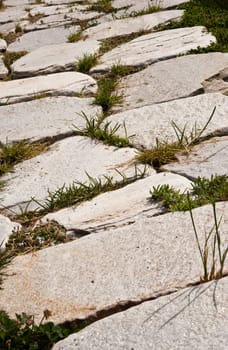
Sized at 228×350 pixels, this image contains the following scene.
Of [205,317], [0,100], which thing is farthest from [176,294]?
[0,100]

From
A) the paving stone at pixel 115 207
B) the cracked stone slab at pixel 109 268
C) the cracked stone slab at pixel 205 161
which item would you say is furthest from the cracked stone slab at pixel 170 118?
the cracked stone slab at pixel 109 268

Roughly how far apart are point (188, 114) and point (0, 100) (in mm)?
1157

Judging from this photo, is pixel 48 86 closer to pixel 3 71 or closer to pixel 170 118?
pixel 3 71

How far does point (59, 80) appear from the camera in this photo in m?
3.48

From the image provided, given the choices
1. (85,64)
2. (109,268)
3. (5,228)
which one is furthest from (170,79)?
(109,268)

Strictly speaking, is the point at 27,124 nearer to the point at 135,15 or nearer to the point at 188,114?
the point at 188,114

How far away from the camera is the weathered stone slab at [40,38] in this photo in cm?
448

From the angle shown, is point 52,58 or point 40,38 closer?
point 52,58

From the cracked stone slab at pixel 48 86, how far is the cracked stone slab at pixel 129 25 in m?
0.92

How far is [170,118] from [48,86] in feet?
3.08

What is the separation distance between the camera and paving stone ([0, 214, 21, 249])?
2.07 meters

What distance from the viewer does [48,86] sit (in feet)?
11.2

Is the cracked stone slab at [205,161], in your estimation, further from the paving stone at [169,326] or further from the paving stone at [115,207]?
the paving stone at [169,326]

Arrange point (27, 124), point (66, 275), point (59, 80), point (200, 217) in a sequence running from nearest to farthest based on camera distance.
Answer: point (66, 275) < point (200, 217) < point (27, 124) < point (59, 80)
